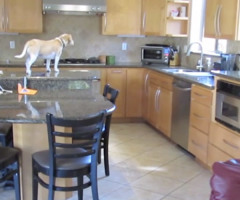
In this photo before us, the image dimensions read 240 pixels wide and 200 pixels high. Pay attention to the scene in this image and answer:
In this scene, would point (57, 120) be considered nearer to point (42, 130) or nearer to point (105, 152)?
point (42, 130)

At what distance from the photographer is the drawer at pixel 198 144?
384 centimetres

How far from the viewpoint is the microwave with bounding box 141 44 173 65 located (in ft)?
18.7

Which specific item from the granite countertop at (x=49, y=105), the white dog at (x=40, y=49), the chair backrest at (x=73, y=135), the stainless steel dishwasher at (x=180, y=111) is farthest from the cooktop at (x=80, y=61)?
the chair backrest at (x=73, y=135)

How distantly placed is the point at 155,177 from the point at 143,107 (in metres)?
2.21

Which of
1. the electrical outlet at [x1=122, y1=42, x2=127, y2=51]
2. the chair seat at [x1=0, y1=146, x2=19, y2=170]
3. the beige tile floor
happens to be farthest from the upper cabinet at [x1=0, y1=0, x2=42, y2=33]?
the chair seat at [x1=0, y1=146, x2=19, y2=170]

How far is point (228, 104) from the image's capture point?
11.3 feet

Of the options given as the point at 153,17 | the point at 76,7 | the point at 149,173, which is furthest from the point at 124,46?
the point at 149,173

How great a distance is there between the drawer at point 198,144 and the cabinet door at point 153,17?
79.0 inches

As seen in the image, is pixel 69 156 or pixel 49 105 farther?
pixel 49 105

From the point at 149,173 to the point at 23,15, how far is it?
123 inches

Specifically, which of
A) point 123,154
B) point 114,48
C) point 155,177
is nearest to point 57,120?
point 155,177

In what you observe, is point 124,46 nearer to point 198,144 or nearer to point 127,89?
point 127,89

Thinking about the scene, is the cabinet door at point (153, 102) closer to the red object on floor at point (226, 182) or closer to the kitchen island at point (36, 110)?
the kitchen island at point (36, 110)

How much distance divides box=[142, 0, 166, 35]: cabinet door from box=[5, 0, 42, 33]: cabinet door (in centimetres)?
159
